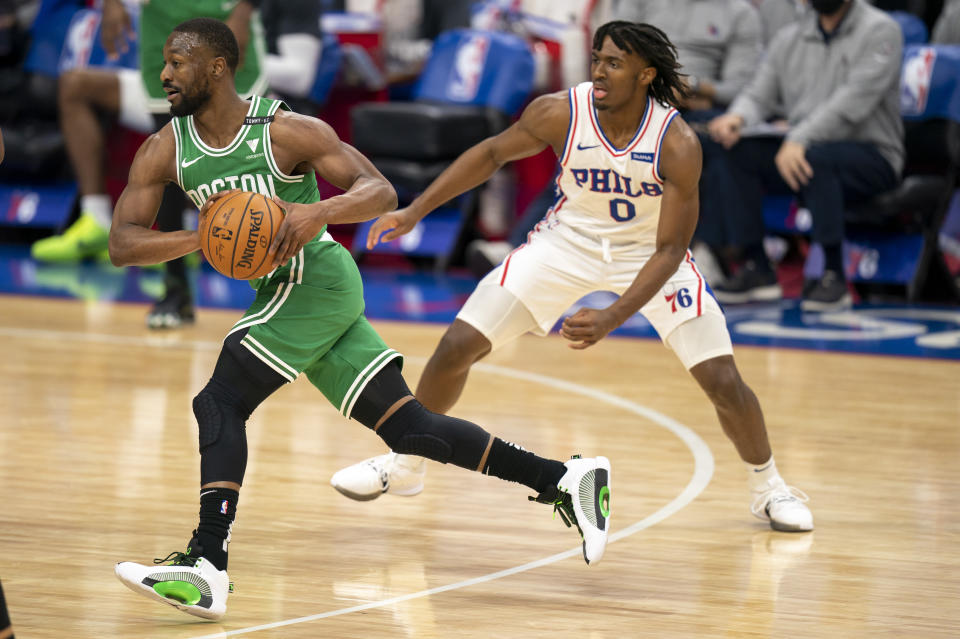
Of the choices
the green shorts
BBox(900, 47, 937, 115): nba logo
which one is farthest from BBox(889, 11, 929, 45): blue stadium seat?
the green shorts

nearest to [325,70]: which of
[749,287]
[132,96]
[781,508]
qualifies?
[132,96]

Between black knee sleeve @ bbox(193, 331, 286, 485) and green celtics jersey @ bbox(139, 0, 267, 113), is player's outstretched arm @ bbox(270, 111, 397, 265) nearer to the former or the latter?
black knee sleeve @ bbox(193, 331, 286, 485)

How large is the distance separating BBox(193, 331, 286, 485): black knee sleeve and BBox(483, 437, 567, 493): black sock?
60 cm

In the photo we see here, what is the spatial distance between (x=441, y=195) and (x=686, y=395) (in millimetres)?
2354

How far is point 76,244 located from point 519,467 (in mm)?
6938

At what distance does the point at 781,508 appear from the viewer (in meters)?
4.47

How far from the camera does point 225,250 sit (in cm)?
357

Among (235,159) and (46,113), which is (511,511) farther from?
(46,113)

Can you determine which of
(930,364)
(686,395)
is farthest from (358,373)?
(930,364)

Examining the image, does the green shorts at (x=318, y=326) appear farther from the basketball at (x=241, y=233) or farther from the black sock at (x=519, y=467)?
the black sock at (x=519, y=467)

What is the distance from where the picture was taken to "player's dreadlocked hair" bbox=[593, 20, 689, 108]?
4.25 metres

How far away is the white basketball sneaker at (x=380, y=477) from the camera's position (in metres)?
4.55

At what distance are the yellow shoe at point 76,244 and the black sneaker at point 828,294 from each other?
15.5 feet

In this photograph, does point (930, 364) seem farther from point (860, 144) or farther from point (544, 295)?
point (544, 295)
